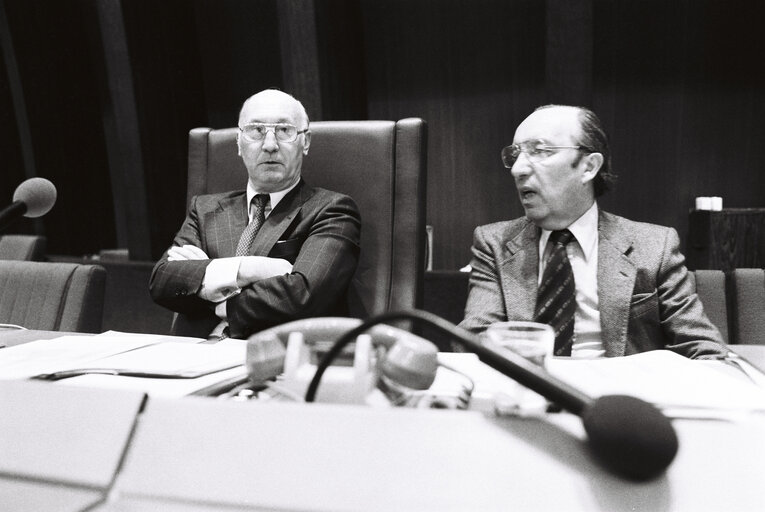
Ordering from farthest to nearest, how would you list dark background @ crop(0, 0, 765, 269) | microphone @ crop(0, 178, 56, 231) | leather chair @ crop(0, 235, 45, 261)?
dark background @ crop(0, 0, 765, 269), leather chair @ crop(0, 235, 45, 261), microphone @ crop(0, 178, 56, 231)

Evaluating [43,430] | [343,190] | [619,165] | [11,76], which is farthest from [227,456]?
[11,76]

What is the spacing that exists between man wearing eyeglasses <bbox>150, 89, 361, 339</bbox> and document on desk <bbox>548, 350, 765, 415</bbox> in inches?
37.8

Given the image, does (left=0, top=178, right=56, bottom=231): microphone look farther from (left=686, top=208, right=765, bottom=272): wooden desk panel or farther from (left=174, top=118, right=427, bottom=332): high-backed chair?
(left=686, top=208, right=765, bottom=272): wooden desk panel

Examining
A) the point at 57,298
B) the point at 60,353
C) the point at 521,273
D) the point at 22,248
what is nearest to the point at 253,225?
the point at 57,298

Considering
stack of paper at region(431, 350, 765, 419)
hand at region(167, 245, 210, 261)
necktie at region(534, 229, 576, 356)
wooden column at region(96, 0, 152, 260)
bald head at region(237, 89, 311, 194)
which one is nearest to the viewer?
stack of paper at region(431, 350, 765, 419)

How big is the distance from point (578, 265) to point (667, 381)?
3.40 ft

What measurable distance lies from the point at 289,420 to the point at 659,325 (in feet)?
4.53

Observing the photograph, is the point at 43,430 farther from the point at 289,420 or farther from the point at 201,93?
the point at 201,93

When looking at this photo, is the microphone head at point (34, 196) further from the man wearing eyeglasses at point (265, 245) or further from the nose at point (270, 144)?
the nose at point (270, 144)

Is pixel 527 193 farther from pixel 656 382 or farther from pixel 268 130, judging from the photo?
pixel 656 382

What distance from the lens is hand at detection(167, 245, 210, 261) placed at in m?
1.77

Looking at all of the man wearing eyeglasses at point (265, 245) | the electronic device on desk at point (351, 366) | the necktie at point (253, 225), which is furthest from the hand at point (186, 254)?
the electronic device on desk at point (351, 366)

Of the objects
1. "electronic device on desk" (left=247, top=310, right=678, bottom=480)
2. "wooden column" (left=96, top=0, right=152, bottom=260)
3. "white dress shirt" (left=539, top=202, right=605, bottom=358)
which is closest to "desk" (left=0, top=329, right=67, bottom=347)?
"electronic device on desk" (left=247, top=310, right=678, bottom=480)

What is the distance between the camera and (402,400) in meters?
0.58
